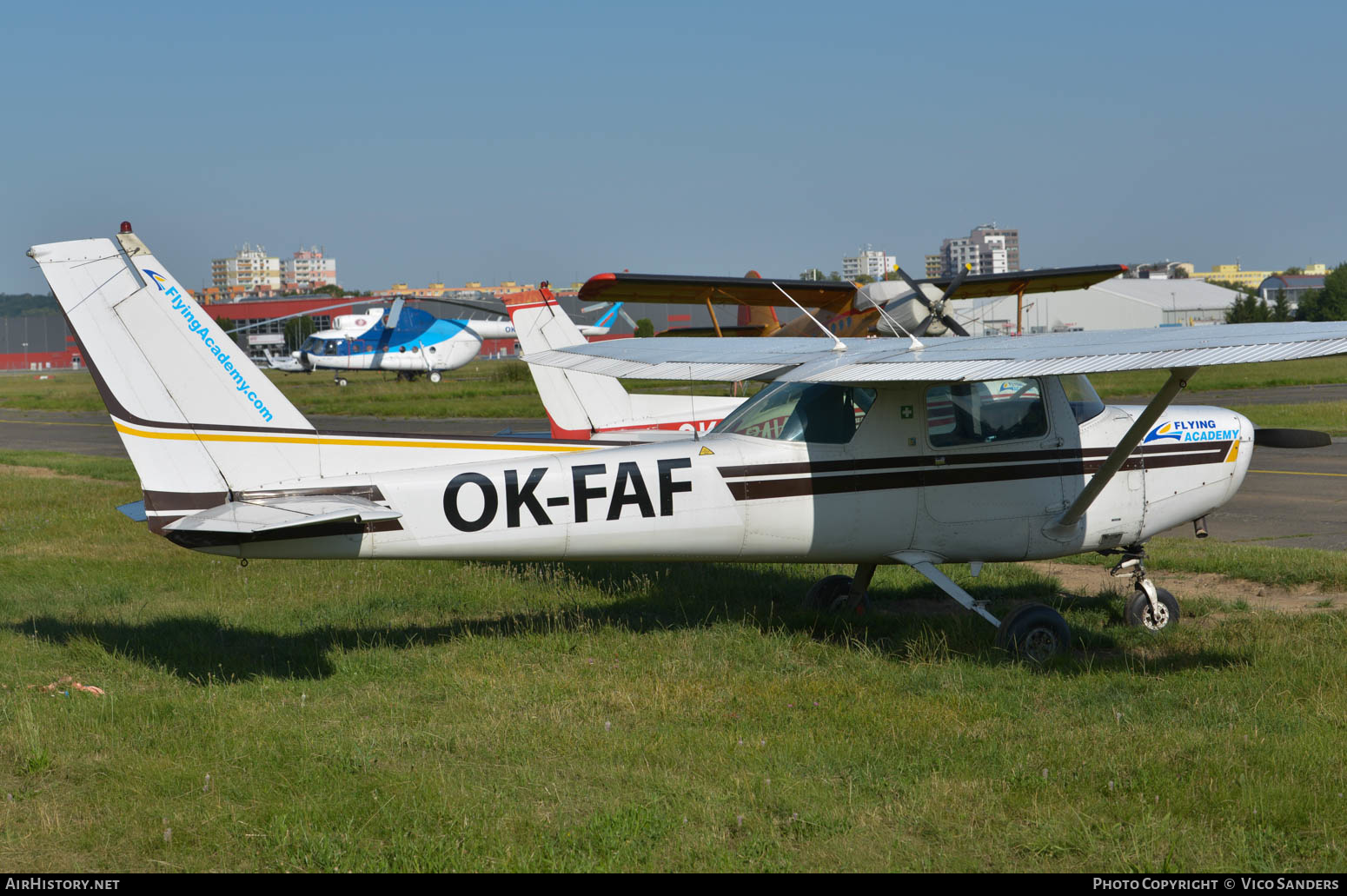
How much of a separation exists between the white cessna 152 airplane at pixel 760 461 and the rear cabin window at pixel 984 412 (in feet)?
0.05

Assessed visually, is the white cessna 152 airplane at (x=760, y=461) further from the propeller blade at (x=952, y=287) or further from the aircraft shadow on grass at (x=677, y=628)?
the propeller blade at (x=952, y=287)

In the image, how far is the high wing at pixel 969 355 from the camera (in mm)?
6121

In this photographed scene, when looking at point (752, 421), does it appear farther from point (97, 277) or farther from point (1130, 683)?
point (97, 277)

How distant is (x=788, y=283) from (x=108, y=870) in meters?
15.6

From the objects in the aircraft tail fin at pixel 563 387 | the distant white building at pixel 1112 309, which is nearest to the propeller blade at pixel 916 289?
the aircraft tail fin at pixel 563 387

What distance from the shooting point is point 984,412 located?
7754 mm

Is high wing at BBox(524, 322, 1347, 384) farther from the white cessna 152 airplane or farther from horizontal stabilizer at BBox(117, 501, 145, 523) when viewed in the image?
horizontal stabilizer at BBox(117, 501, 145, 523)

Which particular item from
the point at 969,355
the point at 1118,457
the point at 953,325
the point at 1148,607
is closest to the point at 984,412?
the point at 969,355

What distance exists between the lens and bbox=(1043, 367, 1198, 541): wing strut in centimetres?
664

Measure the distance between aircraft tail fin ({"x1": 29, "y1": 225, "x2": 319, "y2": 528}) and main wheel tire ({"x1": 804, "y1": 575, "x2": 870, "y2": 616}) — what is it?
173 inches

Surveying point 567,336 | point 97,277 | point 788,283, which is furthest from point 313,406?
point 97,277

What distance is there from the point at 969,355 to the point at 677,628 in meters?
3.12

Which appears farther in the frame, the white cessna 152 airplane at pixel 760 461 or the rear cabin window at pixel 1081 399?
the rear cabin window at pixel 1081 399

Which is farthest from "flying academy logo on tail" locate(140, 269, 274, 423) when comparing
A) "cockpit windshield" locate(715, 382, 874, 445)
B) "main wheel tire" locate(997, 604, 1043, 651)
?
"main wheel tire" locate(997, 604, 1043, 651)
